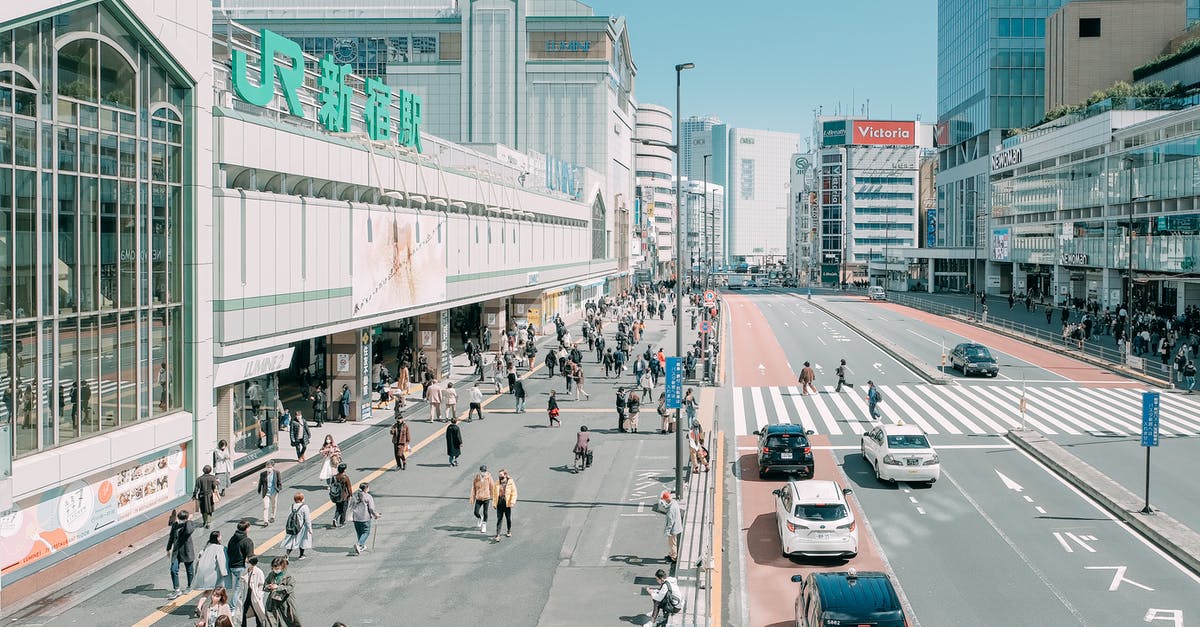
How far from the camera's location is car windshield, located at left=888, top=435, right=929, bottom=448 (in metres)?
26.8

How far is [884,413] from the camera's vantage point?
1502 inches

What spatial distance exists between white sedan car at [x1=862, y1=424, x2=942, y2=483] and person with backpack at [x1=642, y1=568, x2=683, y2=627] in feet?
40.8

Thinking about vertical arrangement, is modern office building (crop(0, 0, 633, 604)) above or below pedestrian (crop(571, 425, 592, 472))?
above

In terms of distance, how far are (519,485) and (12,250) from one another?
531 inches

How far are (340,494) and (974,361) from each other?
1433 inches

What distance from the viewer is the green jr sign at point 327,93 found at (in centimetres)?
2631

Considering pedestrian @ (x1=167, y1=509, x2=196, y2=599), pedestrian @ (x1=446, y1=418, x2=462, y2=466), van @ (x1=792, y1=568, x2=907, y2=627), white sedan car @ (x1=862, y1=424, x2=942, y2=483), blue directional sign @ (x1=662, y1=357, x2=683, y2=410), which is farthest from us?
blue directional sign @ (x1=662, y1=357, x2=683, y2=410)

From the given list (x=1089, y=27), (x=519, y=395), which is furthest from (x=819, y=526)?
(x=1089, y=27)

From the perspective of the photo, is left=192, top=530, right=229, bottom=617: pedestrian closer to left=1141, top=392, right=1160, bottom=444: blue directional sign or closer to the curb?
the curb

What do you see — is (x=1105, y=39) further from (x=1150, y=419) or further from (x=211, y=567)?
(x=211, y=567)

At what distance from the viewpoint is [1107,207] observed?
75375 millimetres

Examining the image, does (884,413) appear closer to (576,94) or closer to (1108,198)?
(1108,198)

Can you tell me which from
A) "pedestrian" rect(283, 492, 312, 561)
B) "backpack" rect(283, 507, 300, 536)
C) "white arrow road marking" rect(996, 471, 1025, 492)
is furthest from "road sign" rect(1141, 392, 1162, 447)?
"backpack" rect(283, 507, 300, 536)

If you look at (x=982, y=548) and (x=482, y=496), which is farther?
(x=482, y=496)
